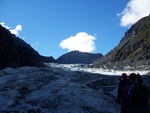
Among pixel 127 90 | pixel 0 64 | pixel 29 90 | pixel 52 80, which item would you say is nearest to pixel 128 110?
pixel 127 90

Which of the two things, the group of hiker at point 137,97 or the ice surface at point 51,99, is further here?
the ice surface at point 51,99

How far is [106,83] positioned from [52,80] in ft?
40.1

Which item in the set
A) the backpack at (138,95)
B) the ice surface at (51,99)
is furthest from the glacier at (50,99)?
the backpack at (138,95)

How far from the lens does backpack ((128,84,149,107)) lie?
36.0 ft

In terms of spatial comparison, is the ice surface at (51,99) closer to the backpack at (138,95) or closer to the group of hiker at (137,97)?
the group of hiker at (137,97)

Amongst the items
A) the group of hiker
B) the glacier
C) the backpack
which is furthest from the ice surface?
the backpack

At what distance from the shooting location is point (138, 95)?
11.0 meters

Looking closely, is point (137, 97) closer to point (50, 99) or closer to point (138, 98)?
point (138, 98)

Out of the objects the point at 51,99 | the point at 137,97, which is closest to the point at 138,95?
the point at 137,97

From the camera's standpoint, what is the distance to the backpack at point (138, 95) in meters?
11.0

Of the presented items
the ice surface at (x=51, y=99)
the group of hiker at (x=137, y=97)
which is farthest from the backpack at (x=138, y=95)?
the ice surface at (x=51, y=99)

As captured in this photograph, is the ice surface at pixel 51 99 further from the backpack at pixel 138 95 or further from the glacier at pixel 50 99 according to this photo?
the backpack at pixel 138 95

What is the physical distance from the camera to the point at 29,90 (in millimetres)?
23328

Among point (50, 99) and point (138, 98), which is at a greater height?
point (138, 98)
